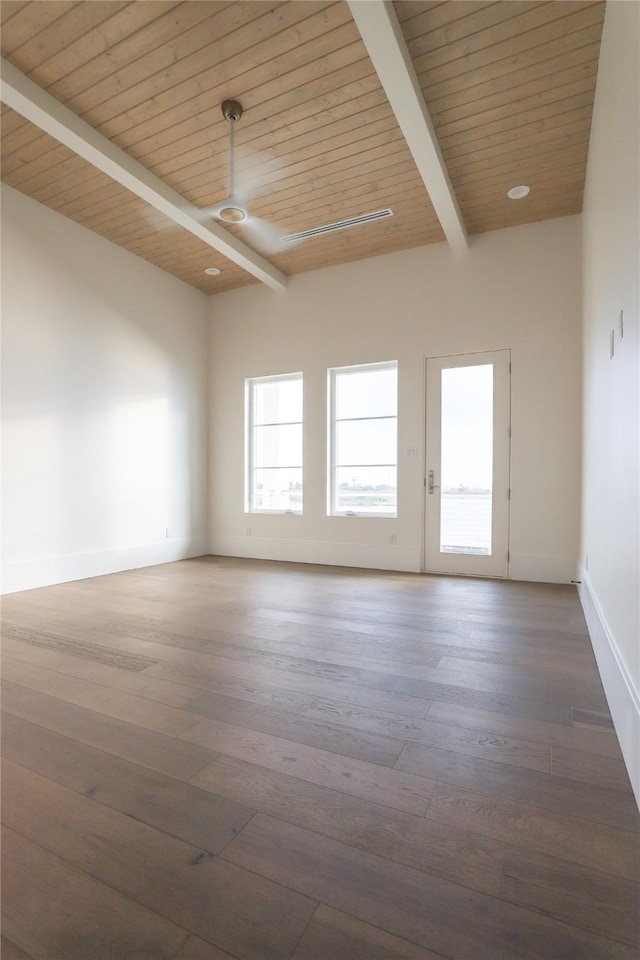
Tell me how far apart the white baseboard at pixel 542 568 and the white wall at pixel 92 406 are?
4.00 meters

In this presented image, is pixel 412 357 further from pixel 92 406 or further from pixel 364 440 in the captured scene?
pixel 92 406

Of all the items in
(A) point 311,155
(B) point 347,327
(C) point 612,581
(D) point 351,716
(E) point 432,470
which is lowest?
(D) point 351,716

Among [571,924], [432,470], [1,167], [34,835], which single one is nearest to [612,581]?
[571,924]

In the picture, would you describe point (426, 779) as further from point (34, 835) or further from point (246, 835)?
point (34, 835)

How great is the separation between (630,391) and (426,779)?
63.8 inches

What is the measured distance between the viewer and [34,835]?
4.22 feet

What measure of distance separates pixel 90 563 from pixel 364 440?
130 inches

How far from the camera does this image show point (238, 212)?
3520 millimetres

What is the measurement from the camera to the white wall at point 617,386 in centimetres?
172

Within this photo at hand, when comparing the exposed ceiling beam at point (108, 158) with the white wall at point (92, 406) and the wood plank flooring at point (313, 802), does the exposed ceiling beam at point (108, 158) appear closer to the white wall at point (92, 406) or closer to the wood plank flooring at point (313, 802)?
the white wall at point (92, 406)

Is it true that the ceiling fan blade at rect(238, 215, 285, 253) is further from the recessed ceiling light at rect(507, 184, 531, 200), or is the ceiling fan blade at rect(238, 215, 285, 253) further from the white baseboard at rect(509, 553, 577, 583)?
the white baseboard at rect(509, 553, 577, 583)

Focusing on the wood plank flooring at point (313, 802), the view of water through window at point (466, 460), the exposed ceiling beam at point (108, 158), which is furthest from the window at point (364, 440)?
the wood plank flooring at point (313, 802)

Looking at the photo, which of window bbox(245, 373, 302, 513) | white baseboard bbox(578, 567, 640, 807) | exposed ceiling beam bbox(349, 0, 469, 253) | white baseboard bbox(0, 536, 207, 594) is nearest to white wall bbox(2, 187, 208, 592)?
white baseboard bbox(0, 536, 207, 594)

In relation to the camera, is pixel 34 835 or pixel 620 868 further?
pixel 34 835
